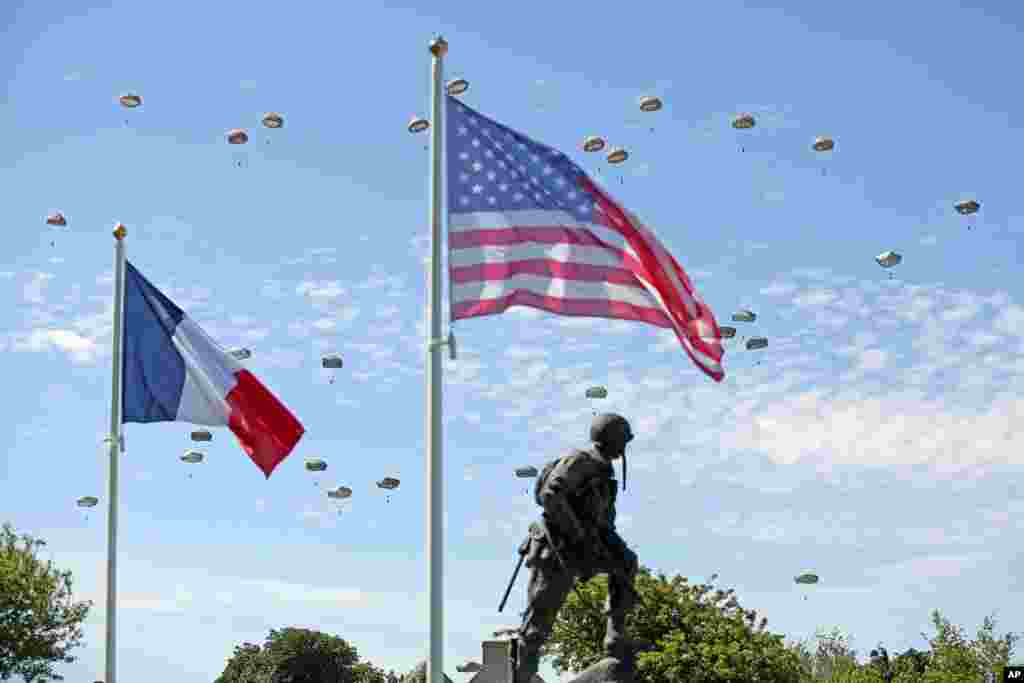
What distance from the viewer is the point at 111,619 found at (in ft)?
63.4

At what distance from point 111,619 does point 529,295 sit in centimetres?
765

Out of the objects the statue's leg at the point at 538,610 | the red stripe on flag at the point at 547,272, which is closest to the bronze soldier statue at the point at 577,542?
the statue's leg at the point at 538,610

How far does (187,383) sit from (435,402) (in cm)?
555

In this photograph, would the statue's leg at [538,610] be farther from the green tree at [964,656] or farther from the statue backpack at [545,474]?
the green tree at [964,656]

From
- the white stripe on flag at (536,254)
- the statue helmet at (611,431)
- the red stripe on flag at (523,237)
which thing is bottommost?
the statue helmet at (611,431)

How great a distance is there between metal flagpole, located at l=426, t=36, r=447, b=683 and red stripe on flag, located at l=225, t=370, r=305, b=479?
424cm

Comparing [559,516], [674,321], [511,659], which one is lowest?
[511,659]

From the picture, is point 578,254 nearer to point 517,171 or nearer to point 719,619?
point 517,171

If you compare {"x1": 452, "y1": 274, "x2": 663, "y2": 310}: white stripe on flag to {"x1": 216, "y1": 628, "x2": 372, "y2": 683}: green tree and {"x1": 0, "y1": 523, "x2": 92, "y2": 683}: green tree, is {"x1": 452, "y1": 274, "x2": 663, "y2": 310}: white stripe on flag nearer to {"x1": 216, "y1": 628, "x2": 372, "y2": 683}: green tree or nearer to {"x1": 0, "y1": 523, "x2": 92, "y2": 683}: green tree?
{"x1": 0, "y1": 523, "x2": 92, "y2": 683}: green tree

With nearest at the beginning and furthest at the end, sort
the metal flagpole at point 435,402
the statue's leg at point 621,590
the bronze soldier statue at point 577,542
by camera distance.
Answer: the metal flagpole at point 435,402 → the bronze soldier statue at point 577,542 → the statue's leg at point 621,590

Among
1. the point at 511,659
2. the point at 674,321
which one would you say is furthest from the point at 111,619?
the point at 674,321

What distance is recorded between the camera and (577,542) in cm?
1736

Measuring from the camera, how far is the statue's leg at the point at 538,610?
17078 mm

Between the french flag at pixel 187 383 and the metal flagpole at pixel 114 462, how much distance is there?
0.15m
